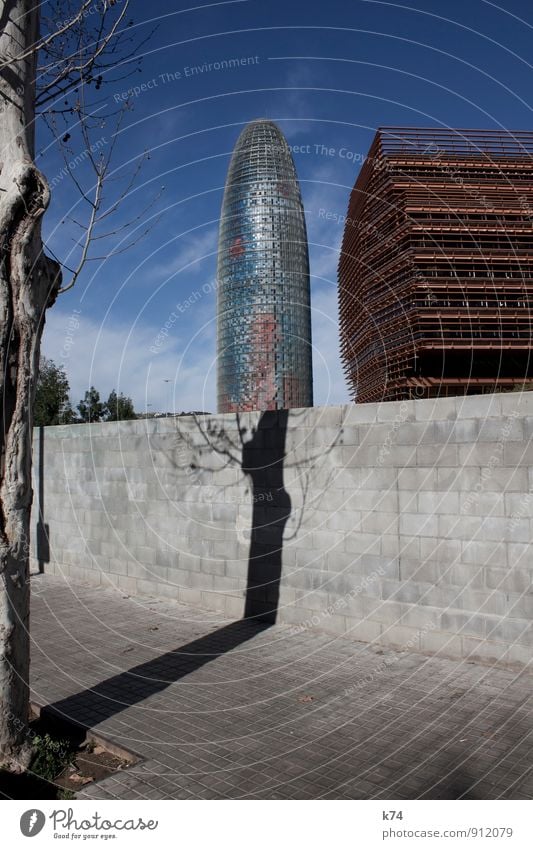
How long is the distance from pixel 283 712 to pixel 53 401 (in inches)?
814

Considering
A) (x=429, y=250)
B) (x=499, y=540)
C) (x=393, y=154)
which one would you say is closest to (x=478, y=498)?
(x=499, y=540)

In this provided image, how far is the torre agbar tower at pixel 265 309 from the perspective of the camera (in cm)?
4996

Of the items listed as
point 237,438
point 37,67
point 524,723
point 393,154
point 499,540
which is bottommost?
point 524,723

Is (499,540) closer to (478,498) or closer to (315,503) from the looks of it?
(478,498)

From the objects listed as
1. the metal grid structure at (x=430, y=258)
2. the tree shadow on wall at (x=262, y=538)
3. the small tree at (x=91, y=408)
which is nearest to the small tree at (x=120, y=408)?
the small tree at (x=91, y=408)

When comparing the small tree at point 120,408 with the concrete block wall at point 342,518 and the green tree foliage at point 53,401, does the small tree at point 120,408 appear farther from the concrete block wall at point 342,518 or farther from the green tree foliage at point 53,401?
the concrete block wall at point 342,518

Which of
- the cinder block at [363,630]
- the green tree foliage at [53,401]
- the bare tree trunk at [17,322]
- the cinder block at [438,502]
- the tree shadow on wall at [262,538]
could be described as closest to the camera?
the bare tree trunk at [17,322]

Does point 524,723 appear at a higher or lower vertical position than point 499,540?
lower

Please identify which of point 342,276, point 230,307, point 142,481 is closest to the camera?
point 142,481

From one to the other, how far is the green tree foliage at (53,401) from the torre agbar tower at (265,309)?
19665 millimetres

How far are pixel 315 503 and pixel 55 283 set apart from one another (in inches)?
194

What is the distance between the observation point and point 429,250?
20.3 m

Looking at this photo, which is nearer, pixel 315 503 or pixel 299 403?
pixel 315 503

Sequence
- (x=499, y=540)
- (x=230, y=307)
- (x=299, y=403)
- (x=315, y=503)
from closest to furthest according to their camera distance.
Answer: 1. (x=499, y=540)
2. (x=315, y=503)
3. (x=230, y=307)
4. (x=299, y=403)
